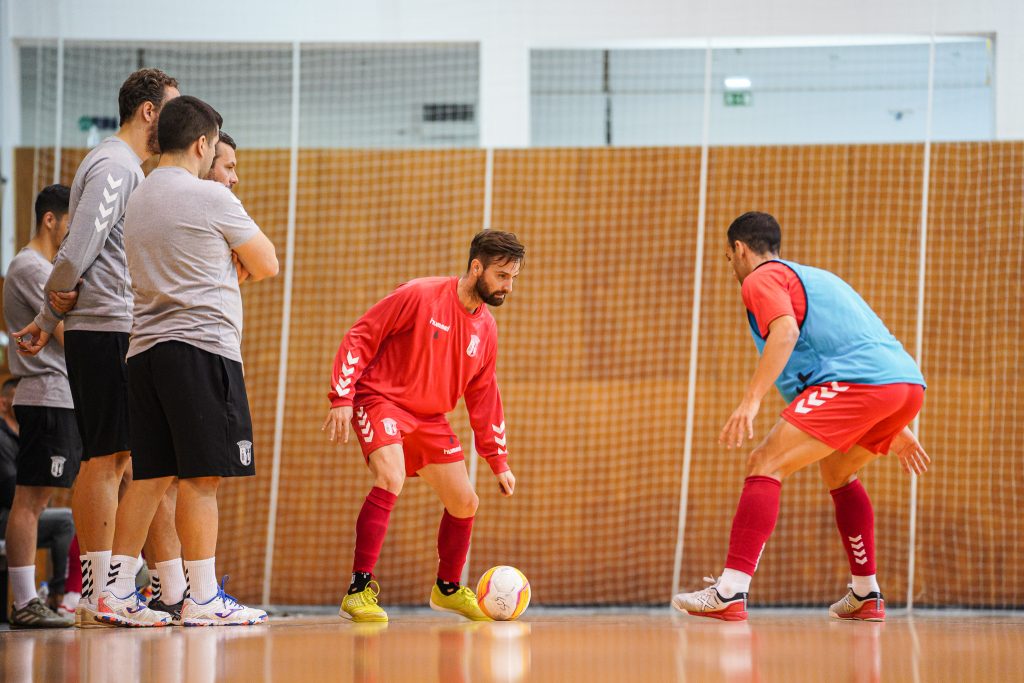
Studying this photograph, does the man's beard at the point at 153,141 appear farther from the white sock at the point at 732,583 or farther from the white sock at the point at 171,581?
the white sock at the point at 732,583

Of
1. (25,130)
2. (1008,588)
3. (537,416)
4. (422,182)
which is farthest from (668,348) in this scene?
(25,130)

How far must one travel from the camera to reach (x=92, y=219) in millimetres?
3760

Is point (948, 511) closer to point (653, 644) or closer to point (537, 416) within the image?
point (537, 416)

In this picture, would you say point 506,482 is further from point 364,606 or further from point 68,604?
point 68,604

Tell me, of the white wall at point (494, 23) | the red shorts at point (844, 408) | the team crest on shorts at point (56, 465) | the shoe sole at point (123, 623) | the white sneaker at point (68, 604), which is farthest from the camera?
the white wall at point (494, 23)

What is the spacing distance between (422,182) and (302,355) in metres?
1.44

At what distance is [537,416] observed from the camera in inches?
280

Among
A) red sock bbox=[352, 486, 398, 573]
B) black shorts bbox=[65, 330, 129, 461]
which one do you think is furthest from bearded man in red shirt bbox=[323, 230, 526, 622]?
black shorts bbox=[65, 330, 129, 461]

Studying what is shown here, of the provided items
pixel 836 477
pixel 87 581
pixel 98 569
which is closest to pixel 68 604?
pixel 87 581

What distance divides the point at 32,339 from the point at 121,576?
108 centimetres

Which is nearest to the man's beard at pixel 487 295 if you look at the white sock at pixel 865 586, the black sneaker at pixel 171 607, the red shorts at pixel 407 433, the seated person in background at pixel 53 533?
the red shorts at pixel 407 433

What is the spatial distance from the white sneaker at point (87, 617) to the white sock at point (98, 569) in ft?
0.08

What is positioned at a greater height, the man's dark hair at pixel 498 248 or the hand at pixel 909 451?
the man's dark hair at pixel 498 248

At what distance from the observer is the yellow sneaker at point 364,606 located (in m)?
4.11
